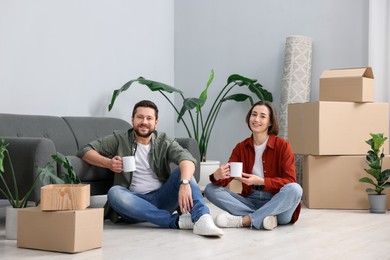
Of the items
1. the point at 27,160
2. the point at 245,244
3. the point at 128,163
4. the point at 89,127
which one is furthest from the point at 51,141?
the point at 89,127

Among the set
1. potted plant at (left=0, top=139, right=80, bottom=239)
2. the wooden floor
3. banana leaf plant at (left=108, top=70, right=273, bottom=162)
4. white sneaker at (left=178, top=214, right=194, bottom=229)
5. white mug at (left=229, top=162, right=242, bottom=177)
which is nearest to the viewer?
the wooden floor

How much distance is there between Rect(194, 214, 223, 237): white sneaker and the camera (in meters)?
3.29

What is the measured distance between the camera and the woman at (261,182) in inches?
144

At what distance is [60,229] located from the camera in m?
2.91

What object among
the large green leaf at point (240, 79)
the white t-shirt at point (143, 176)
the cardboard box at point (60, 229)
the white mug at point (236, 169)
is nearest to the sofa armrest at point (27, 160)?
the cardboard box at point (60, 229)

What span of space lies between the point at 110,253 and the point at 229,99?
3055mm

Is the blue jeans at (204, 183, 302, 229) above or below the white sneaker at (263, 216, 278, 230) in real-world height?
above

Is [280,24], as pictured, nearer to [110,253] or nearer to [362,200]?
[362,200]

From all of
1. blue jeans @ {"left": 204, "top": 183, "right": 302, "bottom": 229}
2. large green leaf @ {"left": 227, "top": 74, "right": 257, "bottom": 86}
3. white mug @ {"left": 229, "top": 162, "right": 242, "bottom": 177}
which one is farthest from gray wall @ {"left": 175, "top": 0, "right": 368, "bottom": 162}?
white mug @ {"left": 229, "top": 162, "right": 242, "bottom": 177}

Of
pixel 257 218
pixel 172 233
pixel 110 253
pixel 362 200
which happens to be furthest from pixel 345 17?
pixel 110 253

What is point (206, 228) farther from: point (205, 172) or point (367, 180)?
point (205, 172)

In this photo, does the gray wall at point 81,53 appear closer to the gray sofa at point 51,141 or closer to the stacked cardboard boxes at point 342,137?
the gray sofa at point 51,141

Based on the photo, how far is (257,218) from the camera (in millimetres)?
3658

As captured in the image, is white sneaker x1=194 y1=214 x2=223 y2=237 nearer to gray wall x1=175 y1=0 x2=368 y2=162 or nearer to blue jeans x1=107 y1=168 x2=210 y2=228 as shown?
blue jeans x1=107 y1=168 x2=210 y2=228
